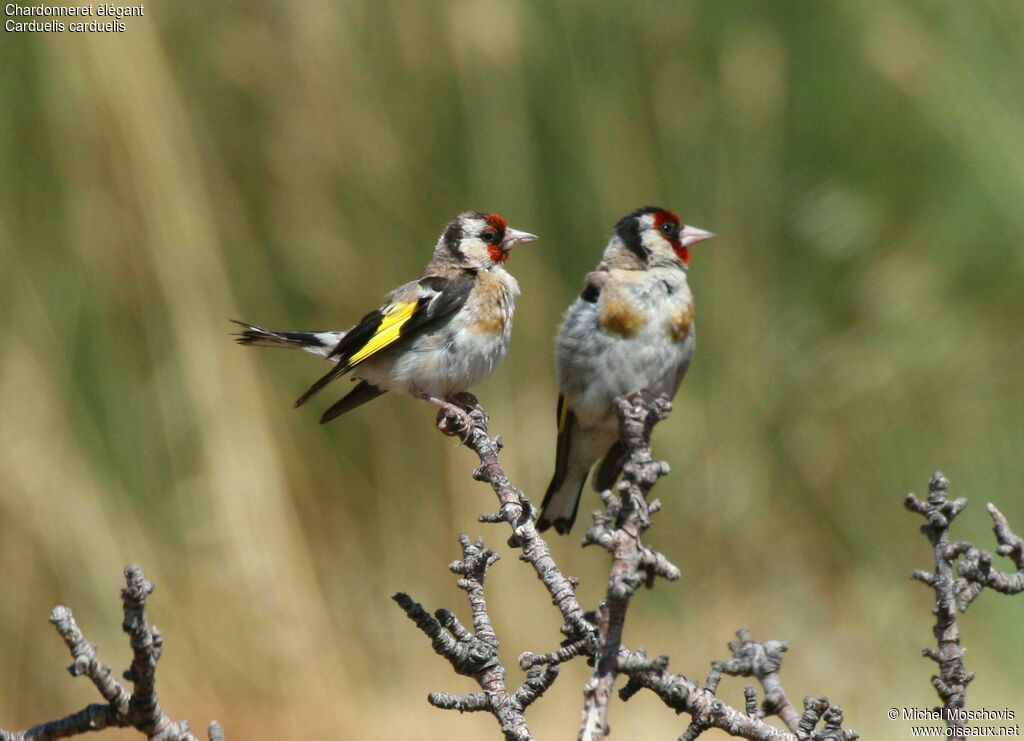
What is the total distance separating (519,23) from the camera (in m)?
5.00

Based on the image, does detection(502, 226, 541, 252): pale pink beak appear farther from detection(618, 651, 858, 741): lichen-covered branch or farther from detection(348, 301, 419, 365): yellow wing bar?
detection(618, 651, 858, 741): lichen-covered branch

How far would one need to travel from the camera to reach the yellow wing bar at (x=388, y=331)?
10.8 ft

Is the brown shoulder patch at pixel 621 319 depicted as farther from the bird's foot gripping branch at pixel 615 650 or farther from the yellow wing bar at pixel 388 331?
the bird's foot gripping branch at pixel 615 650

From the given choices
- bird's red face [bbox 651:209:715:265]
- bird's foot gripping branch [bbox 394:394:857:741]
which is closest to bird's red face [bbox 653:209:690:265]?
bird's red face [bbox 651:209:715:265]

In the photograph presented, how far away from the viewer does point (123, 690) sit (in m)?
1.43

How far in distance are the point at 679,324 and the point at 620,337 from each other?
0.58 feet

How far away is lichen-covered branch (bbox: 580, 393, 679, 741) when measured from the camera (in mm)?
1302

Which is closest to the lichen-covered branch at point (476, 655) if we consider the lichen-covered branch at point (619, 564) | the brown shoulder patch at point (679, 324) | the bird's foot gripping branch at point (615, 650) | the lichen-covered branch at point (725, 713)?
the bird's foot gripping branch at point (615, 650)

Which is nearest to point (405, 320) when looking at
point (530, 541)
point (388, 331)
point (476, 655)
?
point (388, 331)

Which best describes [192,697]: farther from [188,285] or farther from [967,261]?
[967,261]

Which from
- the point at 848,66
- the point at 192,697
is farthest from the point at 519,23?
the point at 192,697

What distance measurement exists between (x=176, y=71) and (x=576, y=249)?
184cm

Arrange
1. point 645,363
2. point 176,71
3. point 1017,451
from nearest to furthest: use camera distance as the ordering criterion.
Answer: point 645,363, point 1017,451, point 176,71

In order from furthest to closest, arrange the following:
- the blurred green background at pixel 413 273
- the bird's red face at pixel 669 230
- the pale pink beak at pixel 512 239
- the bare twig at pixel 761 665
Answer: the blurred green background at pixel 413 273 → the bird's red face at pixel 669 230 → the pale pink beak at pixel 512 239 → the bare twig at pixel 761 665
